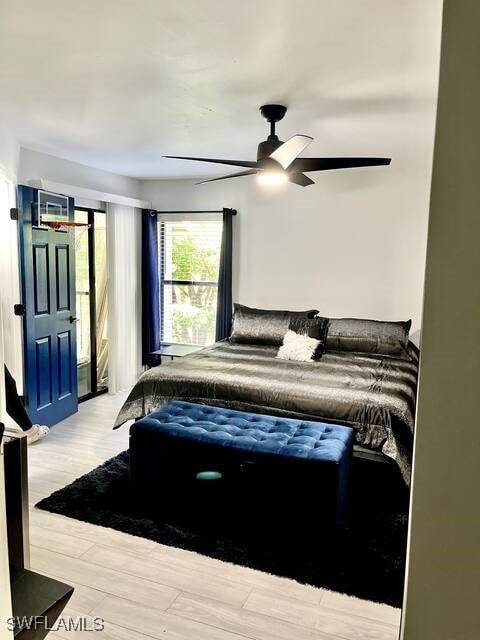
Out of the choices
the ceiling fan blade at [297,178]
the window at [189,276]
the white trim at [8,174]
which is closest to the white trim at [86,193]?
the white trim at [8,174]

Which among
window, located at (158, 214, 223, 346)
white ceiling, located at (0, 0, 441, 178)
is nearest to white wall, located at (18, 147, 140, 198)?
white ceiling, located at (0, 0, 441, 178)

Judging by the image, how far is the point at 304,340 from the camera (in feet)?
13.4

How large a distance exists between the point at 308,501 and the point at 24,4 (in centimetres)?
248

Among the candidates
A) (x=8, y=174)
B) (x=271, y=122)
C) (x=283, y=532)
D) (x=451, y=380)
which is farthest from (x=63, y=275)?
(x=451, y=380)

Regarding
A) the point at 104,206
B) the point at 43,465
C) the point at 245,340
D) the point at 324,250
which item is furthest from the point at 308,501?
the point at 104,206

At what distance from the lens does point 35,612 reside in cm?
116

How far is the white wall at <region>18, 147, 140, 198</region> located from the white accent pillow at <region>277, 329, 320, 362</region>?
2.57 metres

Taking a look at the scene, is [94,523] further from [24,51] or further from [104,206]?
[104,206]

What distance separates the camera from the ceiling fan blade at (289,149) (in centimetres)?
248

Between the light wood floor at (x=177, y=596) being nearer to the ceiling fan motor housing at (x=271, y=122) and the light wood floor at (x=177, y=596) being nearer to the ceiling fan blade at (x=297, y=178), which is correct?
the ceiling fan motor housing at (x=271, y=122)

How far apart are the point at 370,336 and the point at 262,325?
104cm

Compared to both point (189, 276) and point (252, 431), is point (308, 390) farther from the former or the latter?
point (189, 276)

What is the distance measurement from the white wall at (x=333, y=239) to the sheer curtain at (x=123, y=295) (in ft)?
2.58

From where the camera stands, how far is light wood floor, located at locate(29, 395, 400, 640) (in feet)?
6.10
